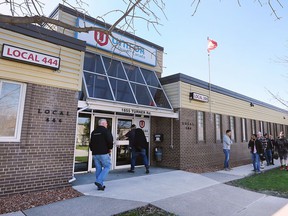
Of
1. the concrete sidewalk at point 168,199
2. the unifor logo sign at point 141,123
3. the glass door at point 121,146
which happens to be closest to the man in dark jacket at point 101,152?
the concrete sidewalk at point 168,199

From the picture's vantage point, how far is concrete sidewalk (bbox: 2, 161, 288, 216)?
174 inches

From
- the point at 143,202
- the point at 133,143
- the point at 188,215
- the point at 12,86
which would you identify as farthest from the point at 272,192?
the point at 12,86

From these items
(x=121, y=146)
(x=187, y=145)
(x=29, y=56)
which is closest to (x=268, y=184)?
(x=187, y=145)

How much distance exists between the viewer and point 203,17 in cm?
468

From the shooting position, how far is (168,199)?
5180 millimetres

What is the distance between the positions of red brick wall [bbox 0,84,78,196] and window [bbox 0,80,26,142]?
13 cm

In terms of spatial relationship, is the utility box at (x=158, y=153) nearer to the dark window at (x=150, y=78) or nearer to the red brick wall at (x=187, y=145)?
the red brick wall at (x=187, y=145)

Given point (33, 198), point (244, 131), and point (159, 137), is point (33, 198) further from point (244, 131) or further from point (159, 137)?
point (244, 131)

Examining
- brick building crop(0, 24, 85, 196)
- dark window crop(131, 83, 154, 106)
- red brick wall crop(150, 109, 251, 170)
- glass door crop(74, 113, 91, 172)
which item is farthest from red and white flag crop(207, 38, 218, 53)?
brick building crop(0, 24, 85, 196)

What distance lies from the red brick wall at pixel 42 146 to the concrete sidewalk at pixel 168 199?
869 millimetres

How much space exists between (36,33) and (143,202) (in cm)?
522

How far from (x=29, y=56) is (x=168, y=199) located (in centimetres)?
510

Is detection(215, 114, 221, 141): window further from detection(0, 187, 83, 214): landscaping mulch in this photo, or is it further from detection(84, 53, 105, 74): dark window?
detection(0, 187, 83, 214): landscaping mulch

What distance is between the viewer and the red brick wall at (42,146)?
16.8ft
